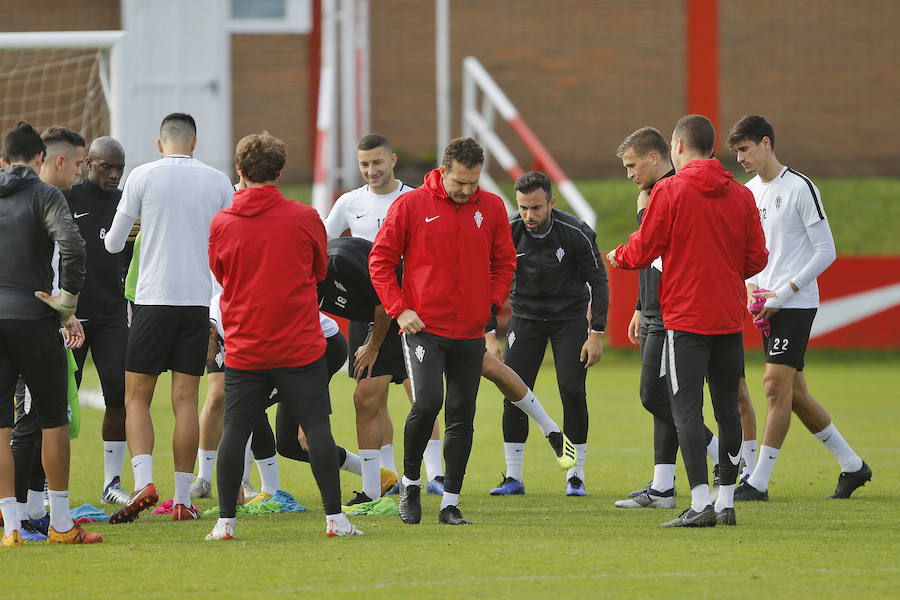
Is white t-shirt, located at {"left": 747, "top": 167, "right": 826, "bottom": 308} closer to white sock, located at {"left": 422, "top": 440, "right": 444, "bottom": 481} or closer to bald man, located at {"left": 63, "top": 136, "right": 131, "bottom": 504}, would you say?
white sock, located at {"left": 422, "top": 440, "right": 444, "bottom": 481}

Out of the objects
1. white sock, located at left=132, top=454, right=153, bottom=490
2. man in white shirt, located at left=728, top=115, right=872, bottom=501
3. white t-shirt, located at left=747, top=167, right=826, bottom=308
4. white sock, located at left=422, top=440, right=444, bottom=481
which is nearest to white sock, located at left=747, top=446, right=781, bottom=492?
man in white shirt, located at left=728, top=115, right=872, bottom=501

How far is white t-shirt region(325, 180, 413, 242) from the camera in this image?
7.94 m

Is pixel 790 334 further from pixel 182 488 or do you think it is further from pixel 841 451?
pixel 182 488

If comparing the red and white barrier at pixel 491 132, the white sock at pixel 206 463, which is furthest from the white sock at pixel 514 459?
the red and white barrier at pixel 491 132

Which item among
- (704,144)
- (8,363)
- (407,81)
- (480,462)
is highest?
(407,81)

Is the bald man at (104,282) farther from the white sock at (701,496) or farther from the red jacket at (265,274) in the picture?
the white sock at (701,496)

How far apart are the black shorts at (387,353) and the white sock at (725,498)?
208 cm

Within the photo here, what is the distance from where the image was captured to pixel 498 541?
6.09 metres

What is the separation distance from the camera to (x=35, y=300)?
235 inches

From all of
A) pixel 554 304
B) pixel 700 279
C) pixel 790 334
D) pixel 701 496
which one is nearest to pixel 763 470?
pixel 790 334

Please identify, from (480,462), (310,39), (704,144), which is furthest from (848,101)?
(704,144)

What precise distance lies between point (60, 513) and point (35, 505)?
583mm

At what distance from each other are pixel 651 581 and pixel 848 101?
1881 centimetres

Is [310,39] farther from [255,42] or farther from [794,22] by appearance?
[794,22]
